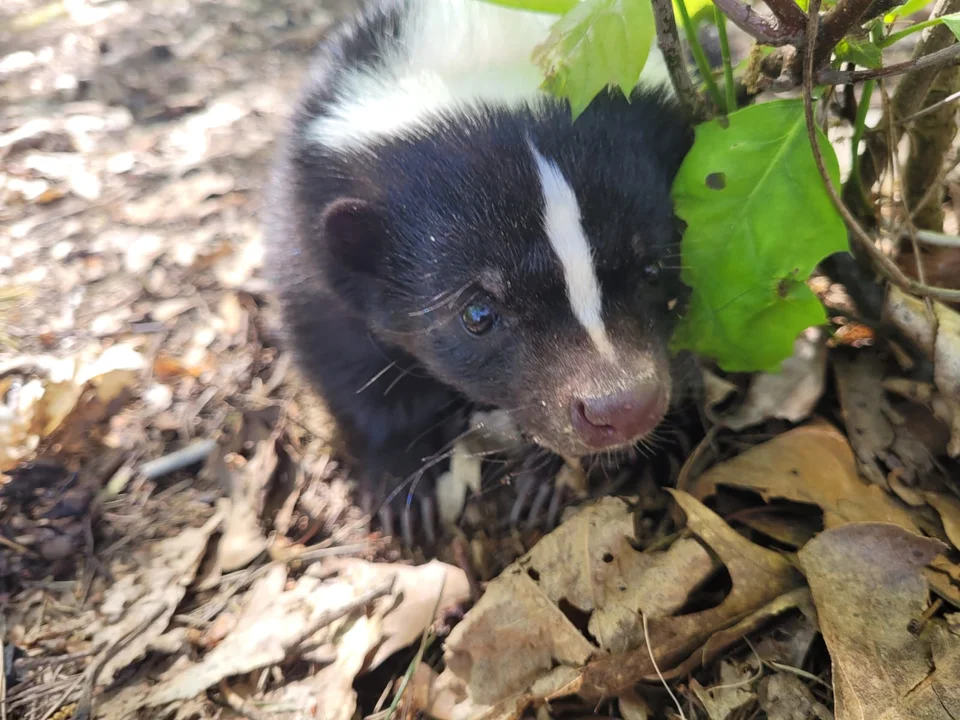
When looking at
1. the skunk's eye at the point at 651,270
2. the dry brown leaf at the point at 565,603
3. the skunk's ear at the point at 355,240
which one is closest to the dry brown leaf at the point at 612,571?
the dry brown leaf at the point at 565,603

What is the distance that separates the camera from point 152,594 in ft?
8.36

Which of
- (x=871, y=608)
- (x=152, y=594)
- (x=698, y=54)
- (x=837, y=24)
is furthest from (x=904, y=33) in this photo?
(x=152, y=594)

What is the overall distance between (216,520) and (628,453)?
1566 millimetres

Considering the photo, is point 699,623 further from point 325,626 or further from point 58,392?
point 58,392

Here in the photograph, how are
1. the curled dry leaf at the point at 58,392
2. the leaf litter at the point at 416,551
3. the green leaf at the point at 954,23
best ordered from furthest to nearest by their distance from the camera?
the curled dry leaf at the point at 58,392
the leaf litter at the point at 416,551
the green leaf at the point at 954,23

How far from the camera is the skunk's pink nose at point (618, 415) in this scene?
2.03m

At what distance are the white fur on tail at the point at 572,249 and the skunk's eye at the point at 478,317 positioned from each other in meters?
0.26

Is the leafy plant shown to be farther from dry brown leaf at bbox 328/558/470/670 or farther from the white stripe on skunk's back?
dry brown leaf at bbox 328/558/470/670

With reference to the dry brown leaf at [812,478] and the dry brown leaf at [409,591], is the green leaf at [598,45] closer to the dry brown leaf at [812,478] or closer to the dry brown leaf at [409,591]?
the dry brown leaf at [812,478]

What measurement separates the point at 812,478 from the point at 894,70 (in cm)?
111

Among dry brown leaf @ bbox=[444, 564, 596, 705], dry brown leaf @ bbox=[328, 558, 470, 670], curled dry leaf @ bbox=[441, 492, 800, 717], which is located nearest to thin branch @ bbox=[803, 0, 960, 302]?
curled dry leaf @ bbox=[441, 492, 800, 717]

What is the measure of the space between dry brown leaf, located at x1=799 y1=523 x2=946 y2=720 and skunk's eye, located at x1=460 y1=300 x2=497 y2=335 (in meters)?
1.06

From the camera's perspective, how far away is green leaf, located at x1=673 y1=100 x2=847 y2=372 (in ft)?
6.51

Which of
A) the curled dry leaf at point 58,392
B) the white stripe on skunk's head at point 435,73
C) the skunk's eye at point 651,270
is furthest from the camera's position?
the curled dry leaf at point 58,392
